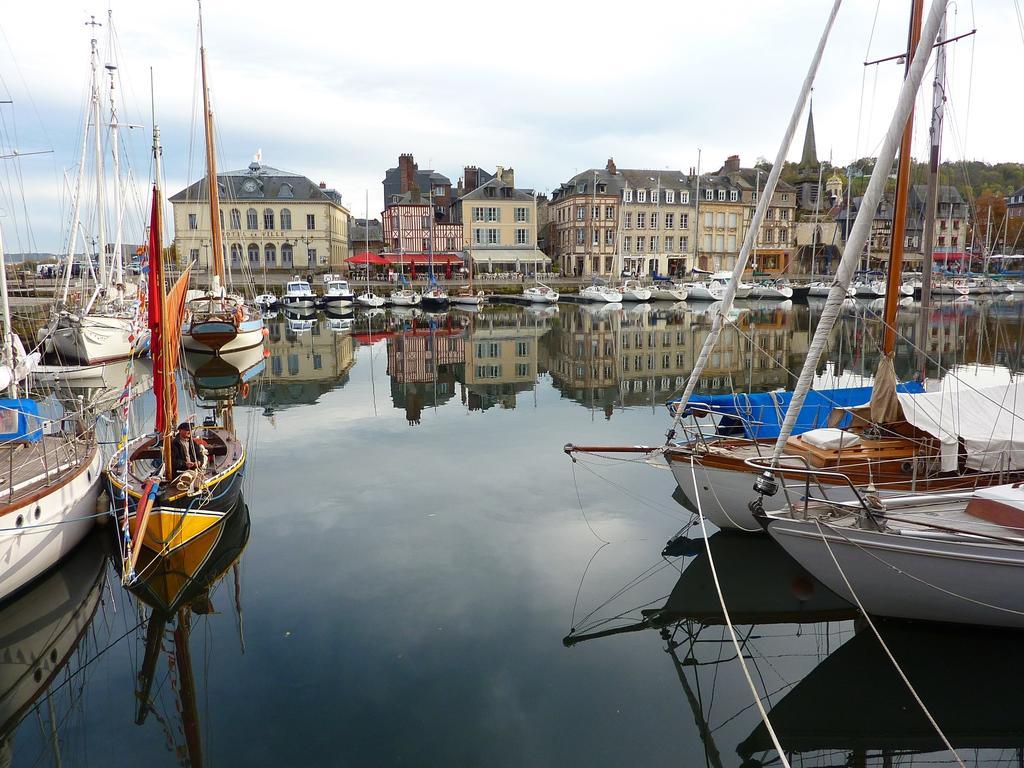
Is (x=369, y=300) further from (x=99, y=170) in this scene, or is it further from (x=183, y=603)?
(x=183, y=603)

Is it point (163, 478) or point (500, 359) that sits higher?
point (163, 478)

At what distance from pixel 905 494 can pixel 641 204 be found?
2731 inches

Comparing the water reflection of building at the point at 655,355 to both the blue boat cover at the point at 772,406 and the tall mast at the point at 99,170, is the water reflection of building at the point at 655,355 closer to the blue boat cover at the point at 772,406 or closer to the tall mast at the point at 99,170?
the blue boat cover at the point at 772,406

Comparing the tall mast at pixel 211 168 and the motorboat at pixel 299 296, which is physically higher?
the tall mast at pixel 211 168

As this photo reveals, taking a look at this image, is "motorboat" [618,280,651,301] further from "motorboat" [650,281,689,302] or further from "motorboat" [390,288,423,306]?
"motorboat" [390,288,423,306]

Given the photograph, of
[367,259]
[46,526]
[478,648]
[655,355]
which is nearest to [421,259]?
[367,259]

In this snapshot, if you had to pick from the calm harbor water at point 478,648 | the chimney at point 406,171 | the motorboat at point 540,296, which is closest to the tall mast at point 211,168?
the calm harbor water at point 478,648

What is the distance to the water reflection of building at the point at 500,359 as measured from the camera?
935 inches

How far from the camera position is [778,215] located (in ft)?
258

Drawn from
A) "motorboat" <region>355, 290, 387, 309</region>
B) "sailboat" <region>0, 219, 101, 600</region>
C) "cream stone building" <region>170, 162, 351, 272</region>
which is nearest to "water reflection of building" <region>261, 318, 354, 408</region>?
"sailboat" <region>0, 219, 101, 600</region>

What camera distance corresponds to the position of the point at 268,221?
70.6 meters

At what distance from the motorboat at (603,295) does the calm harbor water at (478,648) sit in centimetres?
4818

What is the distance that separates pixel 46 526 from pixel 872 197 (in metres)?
10.8

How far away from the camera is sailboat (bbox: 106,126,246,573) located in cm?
938
